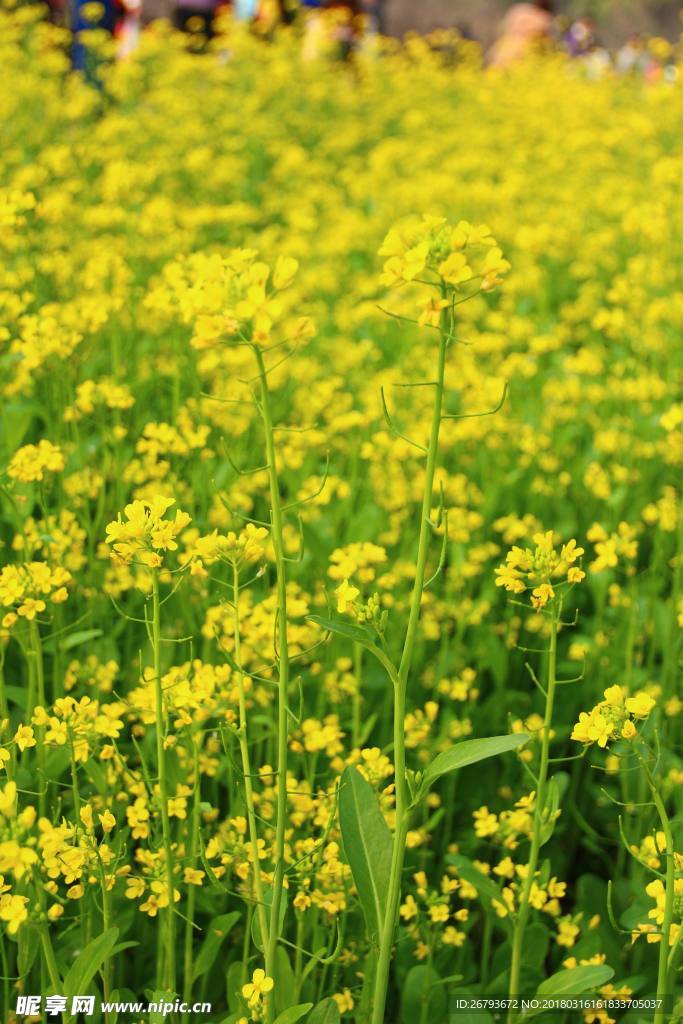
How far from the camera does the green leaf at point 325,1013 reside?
1.39 meters

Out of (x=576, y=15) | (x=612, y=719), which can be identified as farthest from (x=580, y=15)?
(x=612, y=719)

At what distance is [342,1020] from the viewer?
1.64 meters

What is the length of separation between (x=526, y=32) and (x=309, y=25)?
3.38 meters

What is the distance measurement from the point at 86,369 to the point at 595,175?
4425 millimetres

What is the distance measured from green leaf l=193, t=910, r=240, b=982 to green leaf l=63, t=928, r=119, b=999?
19 centimetres

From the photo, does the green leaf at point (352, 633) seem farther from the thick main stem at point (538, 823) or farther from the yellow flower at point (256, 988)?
the yellow flower at point (256, 988)

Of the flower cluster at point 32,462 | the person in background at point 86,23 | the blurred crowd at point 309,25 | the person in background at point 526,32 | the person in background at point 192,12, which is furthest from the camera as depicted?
the person in background at point 526,32

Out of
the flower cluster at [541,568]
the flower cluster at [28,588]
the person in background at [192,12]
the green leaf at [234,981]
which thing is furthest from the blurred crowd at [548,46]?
the green leaf at [234,981]

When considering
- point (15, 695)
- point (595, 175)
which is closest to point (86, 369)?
point (15, 695)

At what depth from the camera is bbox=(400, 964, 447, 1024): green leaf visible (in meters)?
1.59

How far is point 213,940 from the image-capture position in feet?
5.07

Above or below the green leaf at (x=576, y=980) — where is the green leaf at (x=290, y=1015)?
above

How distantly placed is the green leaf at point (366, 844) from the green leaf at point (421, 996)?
20 centimetres

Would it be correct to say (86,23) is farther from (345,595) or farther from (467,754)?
(467,754)
